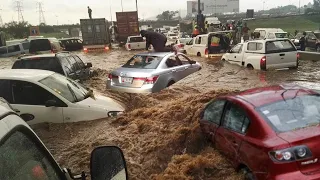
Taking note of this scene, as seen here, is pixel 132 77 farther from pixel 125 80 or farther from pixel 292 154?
pixel 292 154

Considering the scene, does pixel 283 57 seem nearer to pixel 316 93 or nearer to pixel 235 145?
pixel 316 93

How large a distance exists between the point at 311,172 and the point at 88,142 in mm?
3891

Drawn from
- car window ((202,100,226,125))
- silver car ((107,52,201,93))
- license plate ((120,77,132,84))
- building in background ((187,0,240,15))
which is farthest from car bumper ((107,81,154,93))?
building in background ((187,0,240,15))

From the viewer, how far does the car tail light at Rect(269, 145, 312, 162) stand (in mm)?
3689

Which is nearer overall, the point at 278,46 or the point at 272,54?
the point at 272,54

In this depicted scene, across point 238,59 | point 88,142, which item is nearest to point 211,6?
point 238,59

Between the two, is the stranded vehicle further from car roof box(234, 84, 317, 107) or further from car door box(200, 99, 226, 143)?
car door box(200, 99, 226, 143)

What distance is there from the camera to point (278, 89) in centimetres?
500

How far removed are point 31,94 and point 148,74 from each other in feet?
13.0

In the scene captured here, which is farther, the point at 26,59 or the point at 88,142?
the point at 26,59

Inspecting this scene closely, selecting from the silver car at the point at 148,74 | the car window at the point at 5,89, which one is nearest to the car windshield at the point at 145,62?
the silver car at the point at 148,74

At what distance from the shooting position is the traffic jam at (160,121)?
231cm

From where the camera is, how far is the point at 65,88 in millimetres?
7102

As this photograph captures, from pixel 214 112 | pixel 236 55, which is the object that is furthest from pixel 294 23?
pixel 214 112
